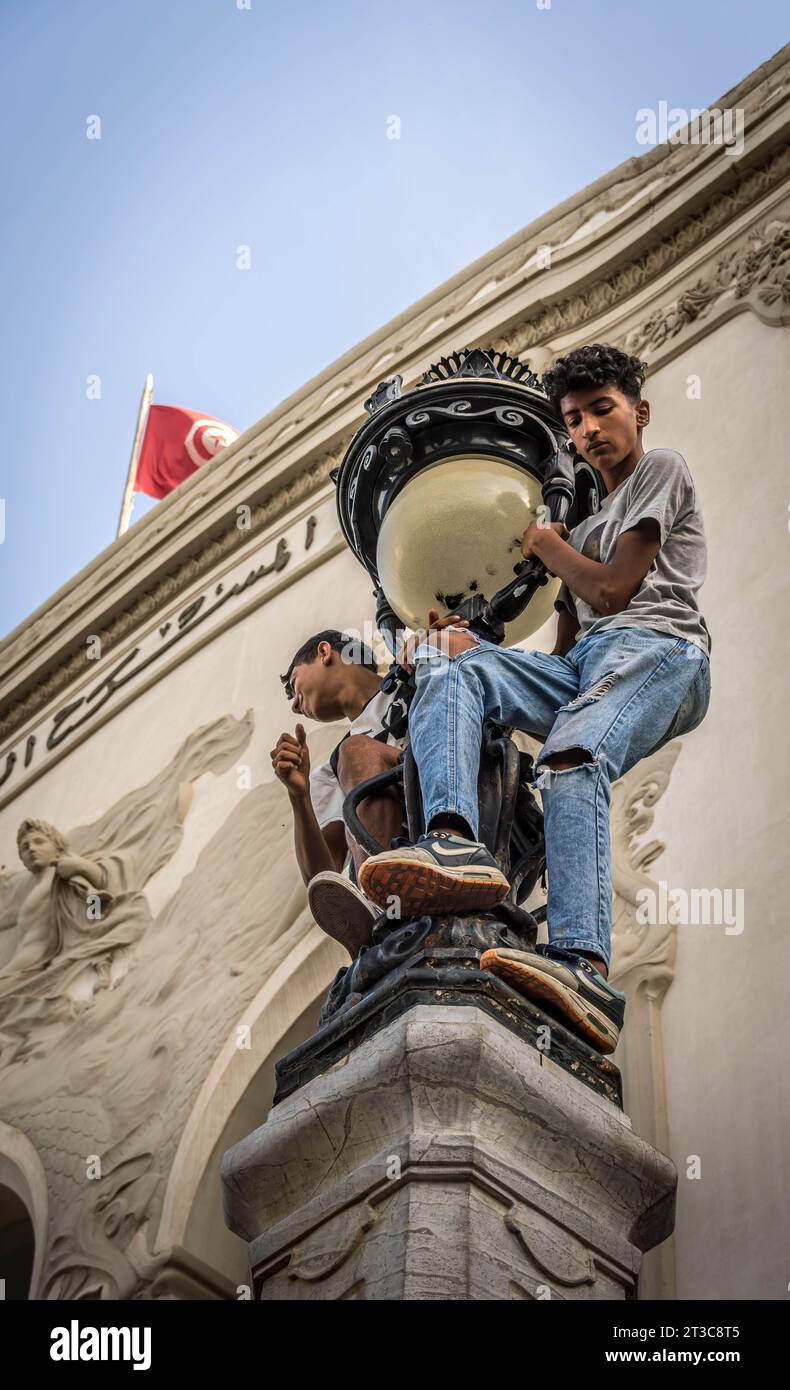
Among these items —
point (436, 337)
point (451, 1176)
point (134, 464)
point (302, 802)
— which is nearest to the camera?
point (451, 1176)

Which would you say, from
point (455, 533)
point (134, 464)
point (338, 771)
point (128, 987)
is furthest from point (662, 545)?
point (134, 464)

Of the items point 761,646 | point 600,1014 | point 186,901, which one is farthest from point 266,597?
point 600,1014

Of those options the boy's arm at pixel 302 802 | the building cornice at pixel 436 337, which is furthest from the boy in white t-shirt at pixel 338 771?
the building cornice at pixel 436 337

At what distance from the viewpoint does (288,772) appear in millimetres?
4258

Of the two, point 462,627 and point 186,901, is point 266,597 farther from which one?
point 462,627

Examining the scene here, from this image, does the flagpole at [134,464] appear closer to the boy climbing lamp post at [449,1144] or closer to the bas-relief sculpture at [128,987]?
the bas-relief sculpture at [128,987]

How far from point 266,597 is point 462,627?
6.21 meters

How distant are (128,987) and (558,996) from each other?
16.8 ft

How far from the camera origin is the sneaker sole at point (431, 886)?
3002mm

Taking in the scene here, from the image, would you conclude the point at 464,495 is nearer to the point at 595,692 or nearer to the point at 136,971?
the point at 595,692

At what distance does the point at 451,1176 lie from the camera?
2.71 metres

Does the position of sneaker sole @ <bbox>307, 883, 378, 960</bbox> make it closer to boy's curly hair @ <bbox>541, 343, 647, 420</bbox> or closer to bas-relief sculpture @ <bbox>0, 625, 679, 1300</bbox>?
boy's curly hair @ <bbox>541, 343, 647, 420</bbox>

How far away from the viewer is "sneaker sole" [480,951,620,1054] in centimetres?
293

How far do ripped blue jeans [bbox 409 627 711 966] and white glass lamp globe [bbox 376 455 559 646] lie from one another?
365 mm
